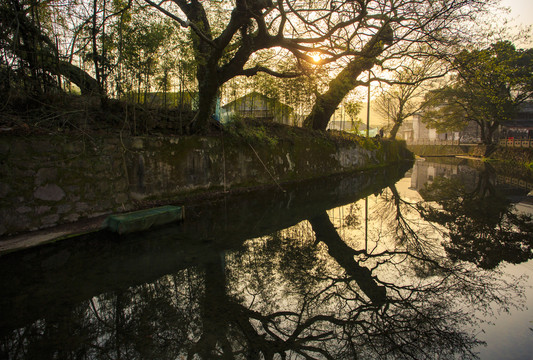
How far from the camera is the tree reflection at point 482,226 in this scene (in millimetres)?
3770

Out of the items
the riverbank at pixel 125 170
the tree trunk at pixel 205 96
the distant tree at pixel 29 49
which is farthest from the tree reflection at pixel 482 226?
the distant tree at pixel 29 49

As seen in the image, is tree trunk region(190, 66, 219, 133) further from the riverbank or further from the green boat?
the green boat

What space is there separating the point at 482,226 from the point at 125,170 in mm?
6760

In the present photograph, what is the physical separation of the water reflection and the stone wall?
917 mm

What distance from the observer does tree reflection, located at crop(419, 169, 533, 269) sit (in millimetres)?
3770

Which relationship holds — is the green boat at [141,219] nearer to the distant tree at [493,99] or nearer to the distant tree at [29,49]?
the distant tree at [29,49]

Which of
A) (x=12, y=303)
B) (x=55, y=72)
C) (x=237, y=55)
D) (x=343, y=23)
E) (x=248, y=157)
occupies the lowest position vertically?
(x=12, y=303)

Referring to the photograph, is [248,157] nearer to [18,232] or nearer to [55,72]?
[55,72]

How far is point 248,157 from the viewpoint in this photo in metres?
8.55

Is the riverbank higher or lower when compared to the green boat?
higher

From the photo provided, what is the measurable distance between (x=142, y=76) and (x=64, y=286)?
5208mm

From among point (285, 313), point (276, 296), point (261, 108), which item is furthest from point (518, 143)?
point (285, 313)

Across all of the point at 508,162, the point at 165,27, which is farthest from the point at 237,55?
the point at 508,162

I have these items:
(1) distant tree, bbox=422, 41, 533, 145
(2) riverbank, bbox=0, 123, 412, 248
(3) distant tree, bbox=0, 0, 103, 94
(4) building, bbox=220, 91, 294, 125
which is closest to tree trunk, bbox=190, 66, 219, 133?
(2) riverbank, bbox=0, 123, 412, 248
